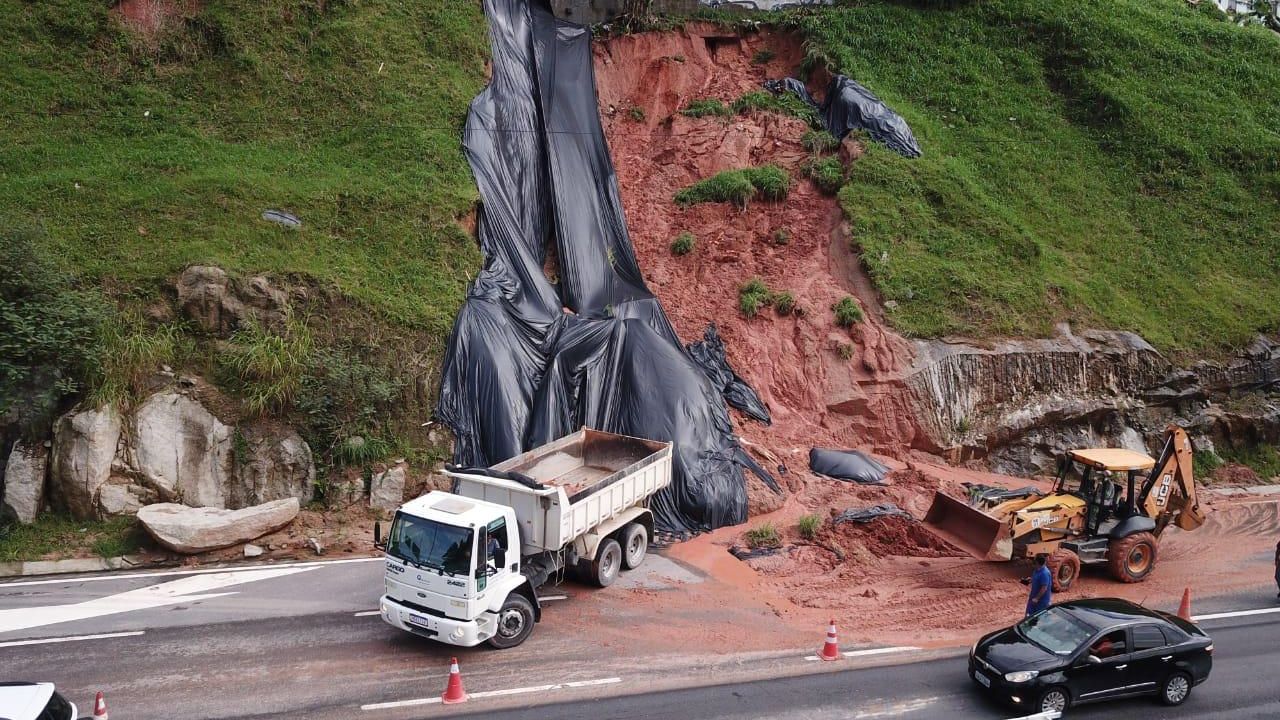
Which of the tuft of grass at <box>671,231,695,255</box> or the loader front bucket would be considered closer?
the loader front bucket

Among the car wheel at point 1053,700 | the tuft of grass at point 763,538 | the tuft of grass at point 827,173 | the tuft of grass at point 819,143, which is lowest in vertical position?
the tuft of grass at point 763,538

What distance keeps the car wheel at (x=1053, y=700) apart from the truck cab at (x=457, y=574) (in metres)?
6.06

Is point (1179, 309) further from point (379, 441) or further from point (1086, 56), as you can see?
point (379, 441)

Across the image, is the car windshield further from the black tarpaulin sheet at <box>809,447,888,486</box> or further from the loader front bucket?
the black tarpaulin sheet at <box>809,447,888,486</box>

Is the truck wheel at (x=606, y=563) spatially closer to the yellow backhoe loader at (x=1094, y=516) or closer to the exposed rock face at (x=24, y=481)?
the yellow backhoe loader at (x=1094, y=516)

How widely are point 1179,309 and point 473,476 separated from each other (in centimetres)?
1877

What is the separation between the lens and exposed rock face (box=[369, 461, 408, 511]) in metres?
15.3

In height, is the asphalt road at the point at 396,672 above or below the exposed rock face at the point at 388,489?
below

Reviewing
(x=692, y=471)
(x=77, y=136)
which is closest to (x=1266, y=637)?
(x=692, y=471)

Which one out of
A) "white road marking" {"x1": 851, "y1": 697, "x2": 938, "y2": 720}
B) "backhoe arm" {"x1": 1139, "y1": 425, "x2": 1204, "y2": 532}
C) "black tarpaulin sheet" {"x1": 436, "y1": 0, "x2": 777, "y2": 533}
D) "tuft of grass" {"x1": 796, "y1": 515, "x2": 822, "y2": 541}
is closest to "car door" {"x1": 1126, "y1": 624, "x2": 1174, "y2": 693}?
"white road marking" {"x1": 851, "y1": 697, "x2": 938, "y2": 720}

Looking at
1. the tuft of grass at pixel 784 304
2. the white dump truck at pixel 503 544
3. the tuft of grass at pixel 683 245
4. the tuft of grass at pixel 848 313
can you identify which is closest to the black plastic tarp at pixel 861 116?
the tuft of grass at pixel 683 245

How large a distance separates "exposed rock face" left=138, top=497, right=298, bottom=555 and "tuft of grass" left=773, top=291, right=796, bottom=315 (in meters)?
11.5

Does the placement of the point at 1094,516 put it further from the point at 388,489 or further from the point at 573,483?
the point at 388,489

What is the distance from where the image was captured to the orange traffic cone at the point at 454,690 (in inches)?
376
